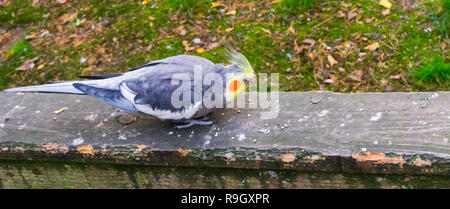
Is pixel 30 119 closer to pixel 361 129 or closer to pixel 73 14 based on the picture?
pixel 361 129

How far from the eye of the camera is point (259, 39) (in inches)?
157

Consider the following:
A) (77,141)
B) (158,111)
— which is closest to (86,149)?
(77,141)

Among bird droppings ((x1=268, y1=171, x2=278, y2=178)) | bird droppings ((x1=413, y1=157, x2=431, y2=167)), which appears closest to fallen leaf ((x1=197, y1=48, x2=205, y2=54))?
bird droppings ((x1=268, y1=171, x2=278, y2=178))

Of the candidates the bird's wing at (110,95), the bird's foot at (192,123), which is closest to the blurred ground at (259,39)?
the bird's foot at (192,123)

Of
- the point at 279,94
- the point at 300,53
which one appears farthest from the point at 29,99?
the point at 300,53

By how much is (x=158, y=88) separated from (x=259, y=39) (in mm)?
2094

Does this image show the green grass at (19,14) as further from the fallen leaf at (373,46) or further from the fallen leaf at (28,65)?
the fallen leaf at (373,46)

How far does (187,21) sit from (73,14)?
4.65ft

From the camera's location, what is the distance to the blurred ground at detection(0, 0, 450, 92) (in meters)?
3.60

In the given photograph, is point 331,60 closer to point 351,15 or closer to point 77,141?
point 351,15

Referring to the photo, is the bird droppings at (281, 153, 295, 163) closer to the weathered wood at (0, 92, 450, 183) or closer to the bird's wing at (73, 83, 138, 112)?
the weathered wood at (0, 92, 450, 183)

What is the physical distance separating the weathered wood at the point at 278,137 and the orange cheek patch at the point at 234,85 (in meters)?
0.19

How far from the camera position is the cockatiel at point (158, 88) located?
2.05 m

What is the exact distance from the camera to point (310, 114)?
7.13ft
